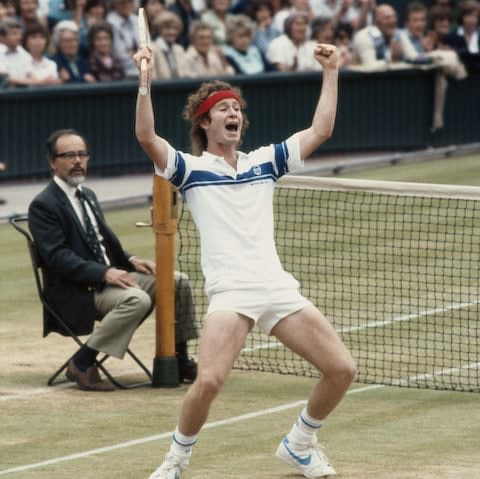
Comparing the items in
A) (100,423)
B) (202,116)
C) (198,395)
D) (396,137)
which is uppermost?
(202,116)

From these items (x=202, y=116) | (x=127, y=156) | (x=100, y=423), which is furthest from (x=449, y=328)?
(x=127, y=156)

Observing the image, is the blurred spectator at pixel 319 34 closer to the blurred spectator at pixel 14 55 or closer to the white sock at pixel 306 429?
the blurred spectator at pixel 14 55

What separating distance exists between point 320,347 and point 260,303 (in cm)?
37

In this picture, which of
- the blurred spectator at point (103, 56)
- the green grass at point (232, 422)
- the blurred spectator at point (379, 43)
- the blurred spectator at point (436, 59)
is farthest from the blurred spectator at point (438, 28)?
the green grass at point (232, 422)

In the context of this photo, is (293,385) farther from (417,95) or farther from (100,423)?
(417,95)

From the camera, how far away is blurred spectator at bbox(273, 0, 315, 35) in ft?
78.5

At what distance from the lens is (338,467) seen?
8.87m

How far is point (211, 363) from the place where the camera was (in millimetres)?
8266

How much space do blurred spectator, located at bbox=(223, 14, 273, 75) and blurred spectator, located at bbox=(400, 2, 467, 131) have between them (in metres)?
2.81

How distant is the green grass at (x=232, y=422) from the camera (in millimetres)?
8891

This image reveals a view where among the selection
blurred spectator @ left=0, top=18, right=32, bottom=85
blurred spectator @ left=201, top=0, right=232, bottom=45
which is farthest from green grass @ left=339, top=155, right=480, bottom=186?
blurred spectator @ left=0, top=18, right=32, bottom=85

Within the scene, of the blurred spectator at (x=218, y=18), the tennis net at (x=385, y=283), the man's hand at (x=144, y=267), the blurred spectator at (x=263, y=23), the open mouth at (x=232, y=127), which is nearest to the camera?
the open mouth at (x=232, y=127)

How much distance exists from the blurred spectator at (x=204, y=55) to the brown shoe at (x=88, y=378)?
11.1 m

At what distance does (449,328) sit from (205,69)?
9.98 metres
